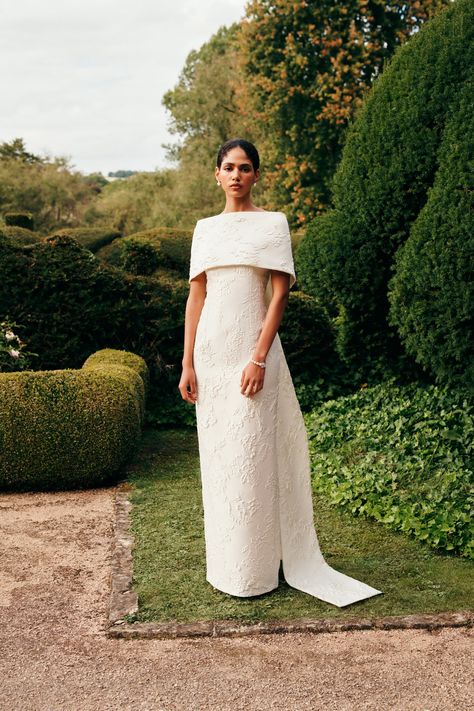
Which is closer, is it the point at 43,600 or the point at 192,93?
the point at 43,600

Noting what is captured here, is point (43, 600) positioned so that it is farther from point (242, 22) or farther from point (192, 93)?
point (192, 93)

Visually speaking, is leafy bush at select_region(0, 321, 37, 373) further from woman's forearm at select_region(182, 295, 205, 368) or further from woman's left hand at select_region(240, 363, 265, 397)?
woman's left hand at select_region(240, 363, 265, 397)

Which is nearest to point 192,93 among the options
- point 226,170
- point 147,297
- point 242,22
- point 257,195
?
point 257,195

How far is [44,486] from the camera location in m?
6.61

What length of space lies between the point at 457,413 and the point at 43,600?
13.6 ft

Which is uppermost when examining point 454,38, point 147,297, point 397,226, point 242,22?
point 242,22

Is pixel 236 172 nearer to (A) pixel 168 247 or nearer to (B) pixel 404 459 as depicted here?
(B) pixel 404 459

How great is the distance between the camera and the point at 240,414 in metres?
4.16

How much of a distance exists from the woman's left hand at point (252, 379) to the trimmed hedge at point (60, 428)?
2.57 meters

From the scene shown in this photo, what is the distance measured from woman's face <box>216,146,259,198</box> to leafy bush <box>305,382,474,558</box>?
2.47 m

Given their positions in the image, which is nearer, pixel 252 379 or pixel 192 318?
pixel 252 379

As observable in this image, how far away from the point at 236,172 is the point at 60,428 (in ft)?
10.1

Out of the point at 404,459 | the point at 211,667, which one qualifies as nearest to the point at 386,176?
the point at 404,459

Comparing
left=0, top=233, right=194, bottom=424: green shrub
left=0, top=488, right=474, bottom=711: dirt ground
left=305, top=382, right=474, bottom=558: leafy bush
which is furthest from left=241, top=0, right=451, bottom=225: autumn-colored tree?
left=0, top=488, right=474, bottom=711: dirt ground
